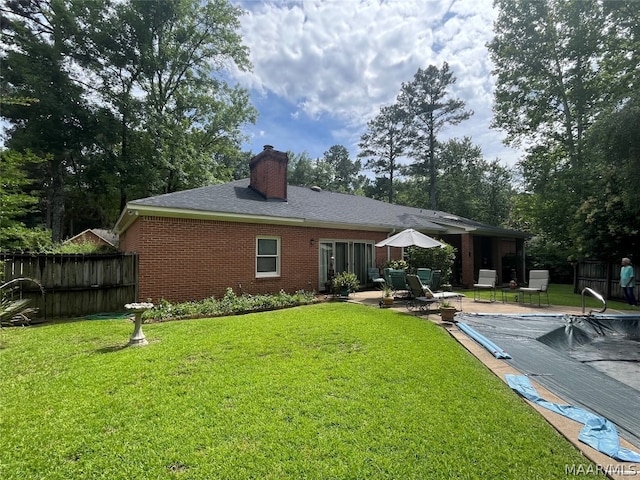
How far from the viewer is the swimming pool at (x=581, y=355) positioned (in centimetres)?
392

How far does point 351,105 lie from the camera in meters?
24.0

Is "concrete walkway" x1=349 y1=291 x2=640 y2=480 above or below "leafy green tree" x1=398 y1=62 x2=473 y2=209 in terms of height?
below

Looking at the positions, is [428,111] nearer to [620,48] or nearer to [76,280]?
[620,48]

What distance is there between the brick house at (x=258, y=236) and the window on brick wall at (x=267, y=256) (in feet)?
0.13

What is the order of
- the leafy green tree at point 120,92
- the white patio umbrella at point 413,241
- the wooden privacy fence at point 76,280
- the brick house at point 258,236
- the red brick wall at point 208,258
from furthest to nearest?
1. the leafy green tree at point 120,92
2. the white patio umbrella at point 413,241
3. the brick house at point 258,236
4. the red brick wall at point 208,258
5. the wooden privacy fence at point 76,280

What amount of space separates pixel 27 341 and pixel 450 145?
139 feet

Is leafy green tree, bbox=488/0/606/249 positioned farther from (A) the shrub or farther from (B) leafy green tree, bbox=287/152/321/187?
(B) leafy green tree, bbox=287/152/321/187

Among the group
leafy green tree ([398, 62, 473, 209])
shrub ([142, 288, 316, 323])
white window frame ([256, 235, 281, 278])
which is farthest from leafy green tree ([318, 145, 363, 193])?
shrub ([142, 288, 316, 323])

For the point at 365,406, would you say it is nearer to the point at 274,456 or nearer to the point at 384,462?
the point at 384,462

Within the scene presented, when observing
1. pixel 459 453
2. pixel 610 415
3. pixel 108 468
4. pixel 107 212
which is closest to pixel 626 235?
pixel 610 415

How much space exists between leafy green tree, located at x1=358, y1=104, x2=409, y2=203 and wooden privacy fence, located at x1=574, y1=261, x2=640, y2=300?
24012 mm

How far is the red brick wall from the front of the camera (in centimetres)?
944

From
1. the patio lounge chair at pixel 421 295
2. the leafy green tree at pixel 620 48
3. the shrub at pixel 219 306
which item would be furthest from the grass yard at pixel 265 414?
the leafy green tree at pixel 620 48

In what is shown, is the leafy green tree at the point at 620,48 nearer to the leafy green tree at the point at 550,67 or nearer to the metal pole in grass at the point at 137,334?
the leafy green tree at the point at 550,67
